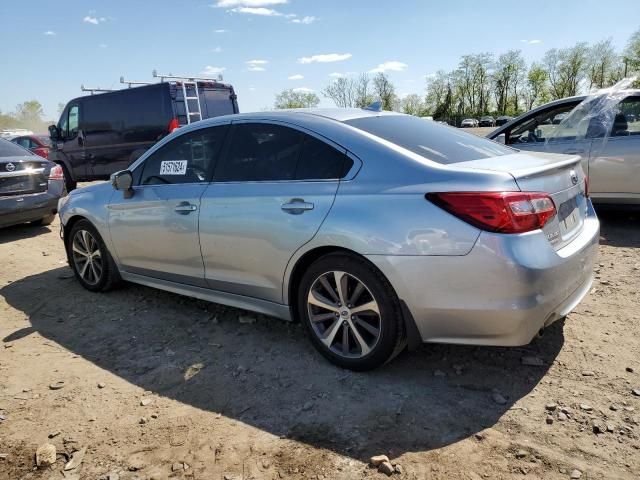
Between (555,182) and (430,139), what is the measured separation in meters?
0.84

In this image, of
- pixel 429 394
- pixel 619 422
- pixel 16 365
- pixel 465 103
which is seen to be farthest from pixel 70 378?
pixel 465 103

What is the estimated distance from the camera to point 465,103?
86.1m

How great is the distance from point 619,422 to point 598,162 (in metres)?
4.45

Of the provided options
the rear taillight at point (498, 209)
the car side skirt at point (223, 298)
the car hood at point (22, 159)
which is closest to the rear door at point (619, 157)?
the rear taillight at point (498, 209)

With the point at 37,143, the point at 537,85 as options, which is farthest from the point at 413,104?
the point at 37,143

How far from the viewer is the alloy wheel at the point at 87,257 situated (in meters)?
4.87

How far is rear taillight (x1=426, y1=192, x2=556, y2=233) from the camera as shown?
2.52 m

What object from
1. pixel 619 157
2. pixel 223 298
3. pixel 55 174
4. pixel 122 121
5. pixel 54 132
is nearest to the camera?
pixel 223 298

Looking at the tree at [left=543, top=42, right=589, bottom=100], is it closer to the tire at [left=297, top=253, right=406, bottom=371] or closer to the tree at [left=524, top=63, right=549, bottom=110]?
the tree at [left=524, top=63, right=549, bottom=110]

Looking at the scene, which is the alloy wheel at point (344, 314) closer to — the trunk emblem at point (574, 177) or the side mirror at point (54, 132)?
the trunk emblem at point (574, 177)

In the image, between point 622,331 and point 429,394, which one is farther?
point 622,331

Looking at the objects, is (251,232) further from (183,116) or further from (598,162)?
(183,116)

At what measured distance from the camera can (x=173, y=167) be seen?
4.14m

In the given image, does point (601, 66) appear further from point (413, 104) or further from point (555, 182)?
point (555, 182)
